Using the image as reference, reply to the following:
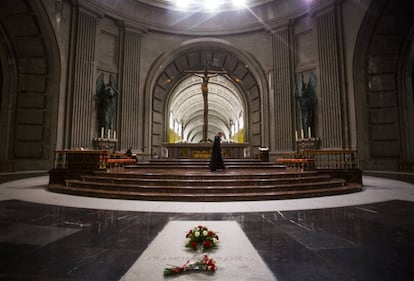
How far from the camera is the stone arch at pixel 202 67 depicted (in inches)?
593

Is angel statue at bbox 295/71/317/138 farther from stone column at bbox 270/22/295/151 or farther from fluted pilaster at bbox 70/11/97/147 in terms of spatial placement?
fluted pilaster at bbox 70/11/97/147

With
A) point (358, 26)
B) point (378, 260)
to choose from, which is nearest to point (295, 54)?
point (358, 26)

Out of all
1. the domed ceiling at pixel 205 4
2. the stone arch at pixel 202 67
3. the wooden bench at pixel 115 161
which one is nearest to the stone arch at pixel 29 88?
the wooden bench at pixel 115 161

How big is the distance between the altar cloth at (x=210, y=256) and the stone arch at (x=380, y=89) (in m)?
10.9

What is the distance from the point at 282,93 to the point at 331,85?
8.93ft

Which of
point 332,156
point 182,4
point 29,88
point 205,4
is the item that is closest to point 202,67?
point 205,4

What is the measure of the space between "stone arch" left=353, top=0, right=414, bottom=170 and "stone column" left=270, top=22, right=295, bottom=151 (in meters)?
3.44

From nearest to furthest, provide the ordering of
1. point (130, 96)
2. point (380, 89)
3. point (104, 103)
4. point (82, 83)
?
point (380, 89) < point (82, 83) < point (104, 103) < point (130, 96)

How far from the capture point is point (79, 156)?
733 cm

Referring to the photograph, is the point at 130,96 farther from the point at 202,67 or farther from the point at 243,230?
the point at 243,230

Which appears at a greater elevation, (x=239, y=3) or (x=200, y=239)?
(x=239, y=3)

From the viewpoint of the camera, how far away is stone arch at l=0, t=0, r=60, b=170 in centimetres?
1023

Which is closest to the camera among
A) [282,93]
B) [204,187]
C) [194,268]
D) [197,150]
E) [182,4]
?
[194,268]

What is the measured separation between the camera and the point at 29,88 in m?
10.9
